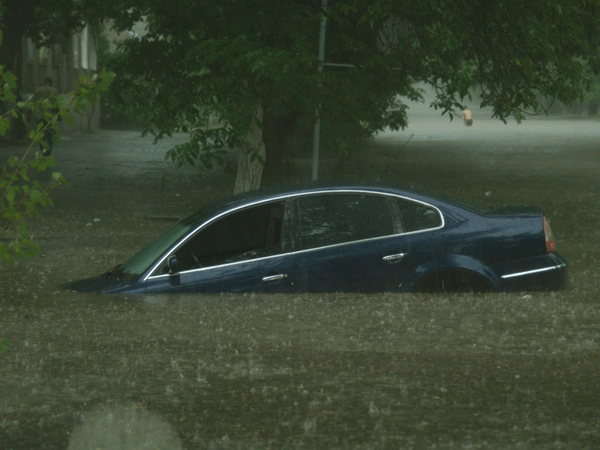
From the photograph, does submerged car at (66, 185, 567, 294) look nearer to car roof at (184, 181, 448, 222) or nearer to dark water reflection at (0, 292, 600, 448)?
car roof at (184, 181, 448, 222)

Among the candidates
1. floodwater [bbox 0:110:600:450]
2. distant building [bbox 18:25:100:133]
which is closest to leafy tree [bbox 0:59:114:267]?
floodwater [bbox 0:110:600:450]

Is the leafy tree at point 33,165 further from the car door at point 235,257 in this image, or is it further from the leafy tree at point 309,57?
the leafy tree at point 309,57

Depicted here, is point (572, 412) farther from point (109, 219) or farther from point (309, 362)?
point (109, 219)

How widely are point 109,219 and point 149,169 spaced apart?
11389 millimetres

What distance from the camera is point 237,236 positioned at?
961cm

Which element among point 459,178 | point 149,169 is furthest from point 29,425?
point 149,169

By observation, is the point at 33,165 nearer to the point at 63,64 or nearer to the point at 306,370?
the point at 306,370

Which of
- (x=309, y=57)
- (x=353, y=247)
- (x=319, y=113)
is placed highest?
(x=309, y=57)

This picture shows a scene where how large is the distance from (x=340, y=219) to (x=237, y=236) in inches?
36.6

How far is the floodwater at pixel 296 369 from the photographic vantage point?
574 centimetres

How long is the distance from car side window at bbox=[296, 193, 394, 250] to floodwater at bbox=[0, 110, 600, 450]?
0.53 meters

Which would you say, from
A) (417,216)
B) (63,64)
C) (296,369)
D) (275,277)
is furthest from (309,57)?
(63,64)

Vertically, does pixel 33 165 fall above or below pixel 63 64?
above

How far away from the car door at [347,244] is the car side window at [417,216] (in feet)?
0.25
